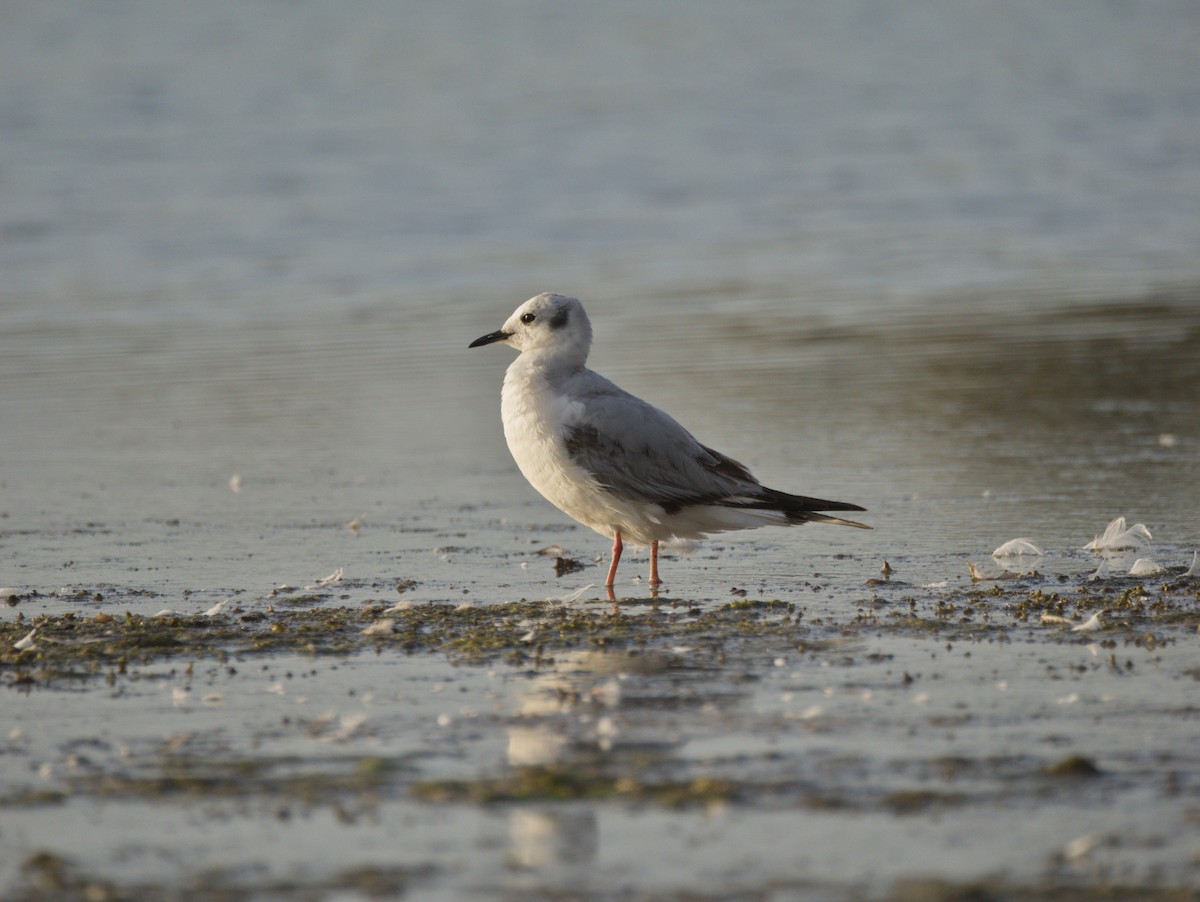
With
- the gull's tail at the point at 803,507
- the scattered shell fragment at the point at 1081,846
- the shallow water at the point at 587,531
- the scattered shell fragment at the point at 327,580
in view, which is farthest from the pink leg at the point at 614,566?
the scattered shell fragment at the point at 1081,846

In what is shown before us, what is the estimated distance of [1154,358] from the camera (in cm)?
1234

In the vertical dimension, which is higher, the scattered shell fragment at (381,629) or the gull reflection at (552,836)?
the scattered shell fragment at (381,629)

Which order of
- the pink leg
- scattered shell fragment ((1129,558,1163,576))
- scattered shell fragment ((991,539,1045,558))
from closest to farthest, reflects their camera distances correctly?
scattered shell fragment ((1129,558,1163,576)) < the pink leg < scattered shell fragment ((991,539,1045,558))

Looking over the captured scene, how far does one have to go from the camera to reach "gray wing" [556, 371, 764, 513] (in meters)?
7.26

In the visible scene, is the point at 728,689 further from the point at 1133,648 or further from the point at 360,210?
the point at 360,210

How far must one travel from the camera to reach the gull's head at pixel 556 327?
776cm

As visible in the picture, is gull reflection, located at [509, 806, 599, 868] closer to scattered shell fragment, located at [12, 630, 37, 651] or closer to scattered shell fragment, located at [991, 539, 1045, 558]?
scattered shell fragment, located at [12, 630, 37, 651]

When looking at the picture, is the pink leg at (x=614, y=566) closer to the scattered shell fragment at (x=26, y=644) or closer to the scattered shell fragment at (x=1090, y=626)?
the scattered shell fragment at (x=1090, y=626)

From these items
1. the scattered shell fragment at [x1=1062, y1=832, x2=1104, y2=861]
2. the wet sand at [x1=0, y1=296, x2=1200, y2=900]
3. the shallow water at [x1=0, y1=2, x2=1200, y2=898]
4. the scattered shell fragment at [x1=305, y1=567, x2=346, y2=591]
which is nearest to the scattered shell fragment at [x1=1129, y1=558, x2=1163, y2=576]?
the wet sand at [x1=0, y1=296, x2=1200, y2=900]

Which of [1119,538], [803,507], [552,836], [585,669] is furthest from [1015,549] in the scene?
[552,836]

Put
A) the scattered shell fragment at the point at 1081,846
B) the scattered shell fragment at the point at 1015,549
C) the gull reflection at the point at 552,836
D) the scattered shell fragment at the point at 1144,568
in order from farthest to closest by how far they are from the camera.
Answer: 1. the scattered shell fragment at the point at 1015,549
2. the scattered shell fragment at the point at 1144,568
3. the gull reflection at the point at 552,836
4. the scattered shell fragment at the point at 1081,846

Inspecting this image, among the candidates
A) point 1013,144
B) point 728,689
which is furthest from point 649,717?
point 1013,144

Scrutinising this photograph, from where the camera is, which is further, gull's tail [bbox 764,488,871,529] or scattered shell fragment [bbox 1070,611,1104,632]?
gull's tail [bbox 764,488,871,529]

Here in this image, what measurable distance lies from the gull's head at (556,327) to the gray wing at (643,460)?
1.24 feet
